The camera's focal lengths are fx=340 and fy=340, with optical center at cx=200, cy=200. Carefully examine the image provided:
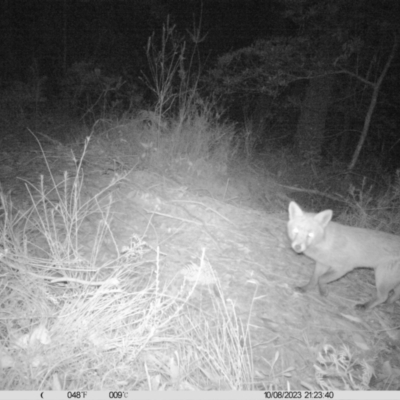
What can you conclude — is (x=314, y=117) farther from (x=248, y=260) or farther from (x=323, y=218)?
(x=248, y=260)

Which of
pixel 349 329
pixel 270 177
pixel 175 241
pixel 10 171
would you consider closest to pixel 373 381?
pixel 349 329

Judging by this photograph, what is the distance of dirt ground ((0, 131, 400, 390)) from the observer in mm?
2424

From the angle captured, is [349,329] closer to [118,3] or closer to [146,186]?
[146,186]

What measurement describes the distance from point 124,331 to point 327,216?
2276 mm

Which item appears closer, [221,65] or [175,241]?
[175,241]

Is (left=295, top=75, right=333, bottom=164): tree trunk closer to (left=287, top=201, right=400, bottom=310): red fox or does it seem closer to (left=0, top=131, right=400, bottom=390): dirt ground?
(left=0, top=131, right=400, bottom=390): dirt ground

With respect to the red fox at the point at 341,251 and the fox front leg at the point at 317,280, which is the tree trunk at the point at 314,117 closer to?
the red fox at the point at 341,251

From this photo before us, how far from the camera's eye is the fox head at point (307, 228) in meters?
3.37

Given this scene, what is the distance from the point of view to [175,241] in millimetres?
3359

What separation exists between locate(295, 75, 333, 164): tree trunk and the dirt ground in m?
4.41

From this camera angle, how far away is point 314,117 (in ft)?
28.9

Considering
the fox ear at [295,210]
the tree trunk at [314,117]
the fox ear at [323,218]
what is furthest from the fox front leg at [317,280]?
the tree trunk at [314,117]

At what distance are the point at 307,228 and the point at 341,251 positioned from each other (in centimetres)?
45

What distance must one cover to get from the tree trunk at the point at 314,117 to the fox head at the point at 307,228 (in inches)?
216
